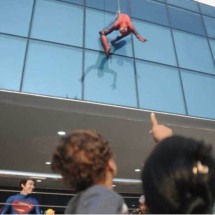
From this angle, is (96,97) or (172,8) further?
(172,8)

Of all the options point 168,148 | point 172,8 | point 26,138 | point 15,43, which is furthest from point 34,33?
point 168,148

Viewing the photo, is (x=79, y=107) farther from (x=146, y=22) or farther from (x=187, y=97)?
(x=146, y=22)

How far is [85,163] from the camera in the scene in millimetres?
1345

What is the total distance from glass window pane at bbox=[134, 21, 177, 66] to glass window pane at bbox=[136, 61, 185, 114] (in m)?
0.29

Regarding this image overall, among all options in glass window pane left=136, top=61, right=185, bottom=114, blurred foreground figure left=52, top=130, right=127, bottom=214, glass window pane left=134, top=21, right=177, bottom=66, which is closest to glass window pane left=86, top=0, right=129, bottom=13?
glass window pane left=134, top=21, right=177, bottom=66

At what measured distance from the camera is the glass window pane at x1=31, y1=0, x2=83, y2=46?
24.7 ft

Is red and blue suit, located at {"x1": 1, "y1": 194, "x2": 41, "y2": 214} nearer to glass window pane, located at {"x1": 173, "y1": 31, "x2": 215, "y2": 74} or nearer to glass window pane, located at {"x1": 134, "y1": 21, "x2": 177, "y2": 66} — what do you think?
glass window pane, located at {"x1": 134, "y1": 21, "x2": 177, "y2": 66}

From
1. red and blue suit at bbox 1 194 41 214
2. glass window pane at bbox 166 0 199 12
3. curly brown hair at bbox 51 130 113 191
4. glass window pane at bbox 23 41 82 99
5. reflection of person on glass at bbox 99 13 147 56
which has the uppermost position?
glass window pane at bbox 166 0 199 12

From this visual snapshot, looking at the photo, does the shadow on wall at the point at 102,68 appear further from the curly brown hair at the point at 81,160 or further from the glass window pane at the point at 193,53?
the curly brown hair at the point at 81,160

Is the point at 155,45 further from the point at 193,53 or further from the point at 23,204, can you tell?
the point at 23,204

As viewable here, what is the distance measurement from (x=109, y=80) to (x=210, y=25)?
199 inches

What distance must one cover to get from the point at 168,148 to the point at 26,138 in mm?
7829

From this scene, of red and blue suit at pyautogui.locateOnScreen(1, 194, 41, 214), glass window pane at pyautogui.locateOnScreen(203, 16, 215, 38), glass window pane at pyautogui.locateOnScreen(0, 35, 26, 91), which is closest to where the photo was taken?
red and blue suit at pyautogui.locateOnScreen(1, 194, 41, 214)

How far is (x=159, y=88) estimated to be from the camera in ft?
25.6
